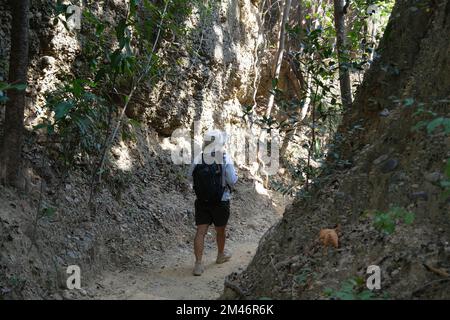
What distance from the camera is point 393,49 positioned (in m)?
5.38

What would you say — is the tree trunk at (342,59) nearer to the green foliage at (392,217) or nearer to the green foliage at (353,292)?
the green foliage at (392,217)

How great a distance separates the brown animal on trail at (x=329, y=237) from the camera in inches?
152

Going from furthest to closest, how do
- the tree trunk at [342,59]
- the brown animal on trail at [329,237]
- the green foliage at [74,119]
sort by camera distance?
the tree trunk at [342,59] < the green foliage at [74,119] < the brown animal on trail at [329,237]

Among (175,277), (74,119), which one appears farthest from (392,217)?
(74,119)

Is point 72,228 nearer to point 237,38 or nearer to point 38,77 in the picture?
point 38,77

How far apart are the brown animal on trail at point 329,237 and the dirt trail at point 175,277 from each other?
182 cm

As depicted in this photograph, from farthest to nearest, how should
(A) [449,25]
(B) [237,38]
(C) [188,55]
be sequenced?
(B) [237,38]
(C) [188,55]
(A) [449,25]

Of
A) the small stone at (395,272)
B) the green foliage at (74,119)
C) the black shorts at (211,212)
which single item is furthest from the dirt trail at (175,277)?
the small stone at (395,272)

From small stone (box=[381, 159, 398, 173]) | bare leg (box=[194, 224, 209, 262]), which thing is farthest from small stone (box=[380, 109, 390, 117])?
bare leg (box=[194, 224, 209, 262])

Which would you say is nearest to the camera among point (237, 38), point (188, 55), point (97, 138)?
point (97, 138)

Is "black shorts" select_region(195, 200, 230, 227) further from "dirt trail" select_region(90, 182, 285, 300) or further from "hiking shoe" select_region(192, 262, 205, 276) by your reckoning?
"dirt trail" select_region(90, 182, 285, 300)

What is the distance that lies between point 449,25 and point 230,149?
742 centimetres

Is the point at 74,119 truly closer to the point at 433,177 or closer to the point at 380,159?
the point at 380,159

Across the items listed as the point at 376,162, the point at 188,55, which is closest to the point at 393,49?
the point at 376,162
